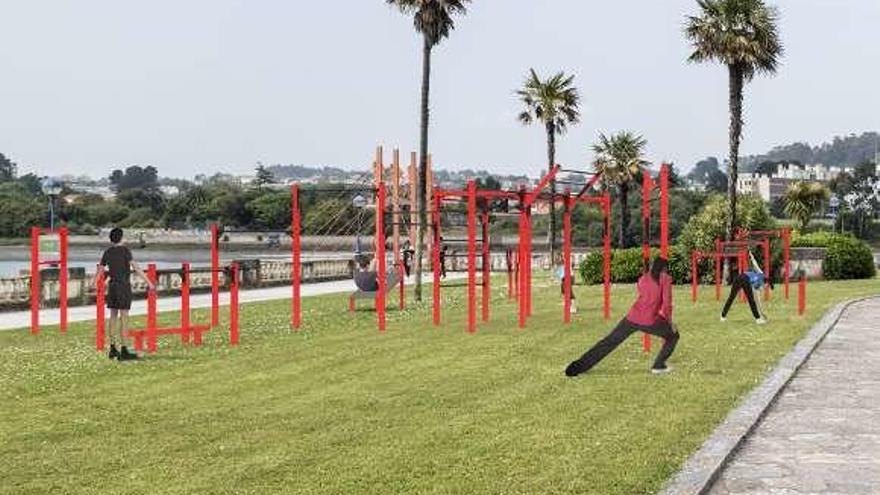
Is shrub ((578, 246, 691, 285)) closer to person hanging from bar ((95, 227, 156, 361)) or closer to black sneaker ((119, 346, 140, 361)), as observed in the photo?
person hanging from bar ((95, 227, 156, 361))

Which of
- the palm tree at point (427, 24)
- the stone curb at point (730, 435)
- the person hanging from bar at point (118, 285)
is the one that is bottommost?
the stone curb at point (730, 435)

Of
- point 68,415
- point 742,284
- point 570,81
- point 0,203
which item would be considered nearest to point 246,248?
point 0,203

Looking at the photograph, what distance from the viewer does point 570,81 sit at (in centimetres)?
5909

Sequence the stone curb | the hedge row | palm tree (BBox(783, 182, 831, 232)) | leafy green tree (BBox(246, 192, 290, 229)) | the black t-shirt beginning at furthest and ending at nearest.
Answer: leafy green tree (BBox(246, 192, 290, 229))
palm tree (BBox(783, 182, 831, 232))
the hedge row
the black t-shirt
the stone curb

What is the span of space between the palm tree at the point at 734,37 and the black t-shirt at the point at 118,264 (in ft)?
85.5

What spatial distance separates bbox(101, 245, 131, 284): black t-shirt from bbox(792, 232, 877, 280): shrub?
32943mm

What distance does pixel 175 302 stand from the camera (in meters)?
33.4

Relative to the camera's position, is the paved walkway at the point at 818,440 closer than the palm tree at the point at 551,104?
Yes

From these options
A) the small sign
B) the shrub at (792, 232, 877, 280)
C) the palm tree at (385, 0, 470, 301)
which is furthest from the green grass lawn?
the shrub at (792, 232, 877, 280)

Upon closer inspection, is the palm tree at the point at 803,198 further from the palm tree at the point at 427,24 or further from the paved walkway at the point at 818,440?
the paved walkway at the point at 818,440

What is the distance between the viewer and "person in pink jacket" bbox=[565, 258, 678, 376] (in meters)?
14.6

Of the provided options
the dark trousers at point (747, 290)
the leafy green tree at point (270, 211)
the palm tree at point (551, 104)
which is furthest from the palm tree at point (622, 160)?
the leafy green tree at point (270, 211)

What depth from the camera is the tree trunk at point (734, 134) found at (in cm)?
3928

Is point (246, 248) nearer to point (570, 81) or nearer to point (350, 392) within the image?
point (570, 81)
